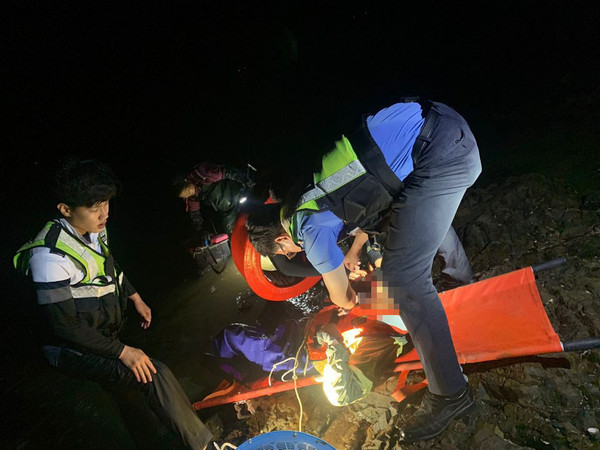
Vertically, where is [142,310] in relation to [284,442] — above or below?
above

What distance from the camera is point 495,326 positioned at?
2.37 m

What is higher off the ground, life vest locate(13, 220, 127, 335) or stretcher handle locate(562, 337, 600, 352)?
life vest locate(13, 220, 127, 335)

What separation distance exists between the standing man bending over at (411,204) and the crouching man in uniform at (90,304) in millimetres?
1518

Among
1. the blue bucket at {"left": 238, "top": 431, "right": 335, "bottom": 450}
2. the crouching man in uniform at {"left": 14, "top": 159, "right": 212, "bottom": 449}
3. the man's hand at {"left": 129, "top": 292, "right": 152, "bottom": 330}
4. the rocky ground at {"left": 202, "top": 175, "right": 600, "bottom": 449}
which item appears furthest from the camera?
the man's hand at {"left": 129, "top": 292, "right": 152, "bottom": 330}

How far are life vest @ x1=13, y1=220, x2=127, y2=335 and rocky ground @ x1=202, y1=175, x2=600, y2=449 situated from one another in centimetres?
139

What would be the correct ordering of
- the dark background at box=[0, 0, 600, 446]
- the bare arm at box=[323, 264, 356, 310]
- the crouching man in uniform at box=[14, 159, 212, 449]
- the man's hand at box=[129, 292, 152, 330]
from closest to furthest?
1. the bare arm at box=[323, 264, 356, 310]
2. the crouching man in uniform at box=[14, 159, 212, 449]
3. the man's hand at box=[129, 292, 152, 330]
4. the dark background at box=[0, 0, 600, 446]

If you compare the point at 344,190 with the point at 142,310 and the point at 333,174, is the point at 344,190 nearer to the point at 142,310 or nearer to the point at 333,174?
the point at 333,174

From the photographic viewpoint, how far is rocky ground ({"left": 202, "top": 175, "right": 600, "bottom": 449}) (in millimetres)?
2023

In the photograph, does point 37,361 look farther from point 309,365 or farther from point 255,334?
point 309,365

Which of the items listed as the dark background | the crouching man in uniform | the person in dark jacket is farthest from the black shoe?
the dark background

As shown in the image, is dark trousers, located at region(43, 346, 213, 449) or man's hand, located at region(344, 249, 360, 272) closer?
dark trousers, located at region(43, 346, 213, 449)

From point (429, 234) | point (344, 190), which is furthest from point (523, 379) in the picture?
point (344, 190)

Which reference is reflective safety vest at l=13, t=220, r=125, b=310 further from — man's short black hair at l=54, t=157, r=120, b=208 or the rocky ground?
the rocky ground

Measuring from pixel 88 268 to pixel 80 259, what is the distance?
0.10 m
